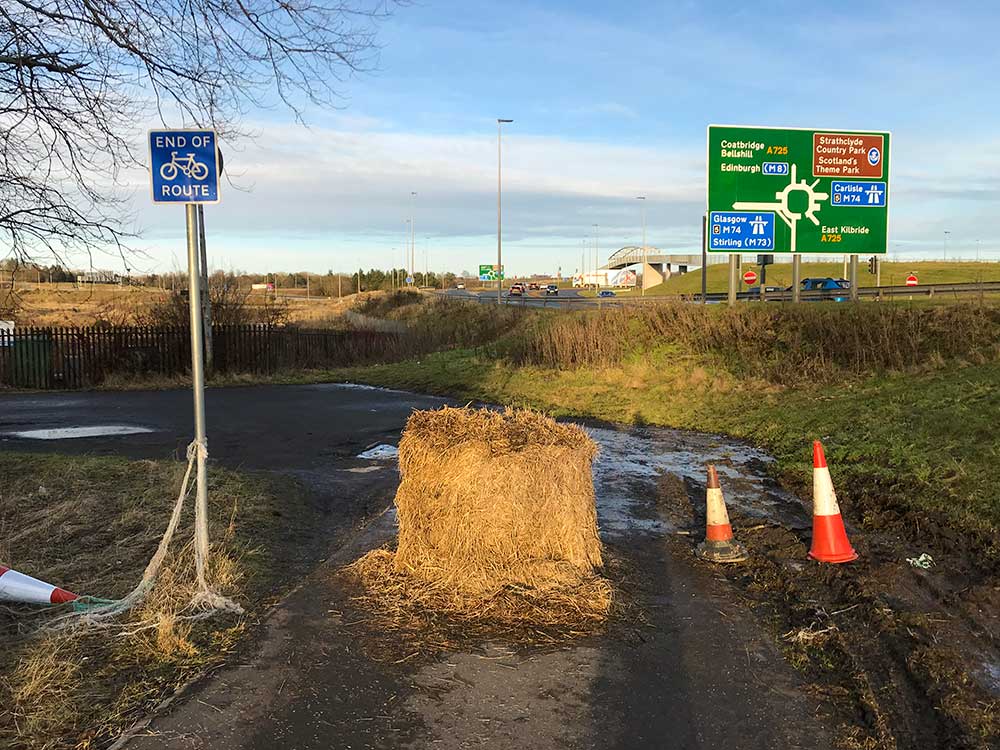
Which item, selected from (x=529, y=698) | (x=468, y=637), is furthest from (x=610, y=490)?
(x=529, y=698)

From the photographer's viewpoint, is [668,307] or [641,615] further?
[668,307]

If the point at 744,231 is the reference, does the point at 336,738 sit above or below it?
below

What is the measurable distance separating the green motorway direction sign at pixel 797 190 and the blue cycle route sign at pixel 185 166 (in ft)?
55.8

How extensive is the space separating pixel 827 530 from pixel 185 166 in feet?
16.5

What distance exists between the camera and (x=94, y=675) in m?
3.95

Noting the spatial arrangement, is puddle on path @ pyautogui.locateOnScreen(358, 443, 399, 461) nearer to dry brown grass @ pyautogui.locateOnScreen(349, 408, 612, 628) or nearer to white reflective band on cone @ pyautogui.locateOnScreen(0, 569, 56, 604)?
dry brown grass @ pyautogui.locateOnScreen(349, 408, 612, 628)

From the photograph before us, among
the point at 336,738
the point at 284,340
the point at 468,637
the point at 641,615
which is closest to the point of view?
the point at 336,738

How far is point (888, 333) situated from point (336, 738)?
50.9ft

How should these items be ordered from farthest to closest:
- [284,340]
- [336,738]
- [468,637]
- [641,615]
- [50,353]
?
1. [284,340]
2. [50,353]
3. [641,615]
4. [468,637]
5. [336,738]

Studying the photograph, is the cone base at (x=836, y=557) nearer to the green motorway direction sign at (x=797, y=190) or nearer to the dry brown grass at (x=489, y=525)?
the dry brown grass at (x=489, y=525)

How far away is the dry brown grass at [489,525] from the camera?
5086 millimetres

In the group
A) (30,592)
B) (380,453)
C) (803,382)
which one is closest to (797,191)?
(803,382)

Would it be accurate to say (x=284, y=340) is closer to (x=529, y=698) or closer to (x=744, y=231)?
(x=744, y=231)

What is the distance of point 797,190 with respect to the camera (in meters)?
20.7
